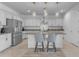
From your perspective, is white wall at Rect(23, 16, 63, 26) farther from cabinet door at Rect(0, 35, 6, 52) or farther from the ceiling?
cabinet door at Rect(0, 35, 6, 52)

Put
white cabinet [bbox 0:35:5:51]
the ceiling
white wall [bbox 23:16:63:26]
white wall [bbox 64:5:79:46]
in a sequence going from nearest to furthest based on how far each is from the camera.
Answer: white cabinet [bbox 0:35:5:51] < the ceiling < white wall [bbox 64:5:79:46] < white wall [bbox 23:16:63:26]

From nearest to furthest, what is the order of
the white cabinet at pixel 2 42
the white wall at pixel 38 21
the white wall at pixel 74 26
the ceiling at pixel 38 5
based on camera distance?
the white cabinet at pixel 2 42 < the ceiling at pixel 38 5 < the white wall at pixel 74 26 < the white wall at pixel 38 21

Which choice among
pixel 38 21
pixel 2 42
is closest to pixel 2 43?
pixel 2 42

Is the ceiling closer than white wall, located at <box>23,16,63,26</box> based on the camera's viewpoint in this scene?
Yes

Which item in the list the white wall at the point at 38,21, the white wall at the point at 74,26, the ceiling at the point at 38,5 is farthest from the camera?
the white wall at the point at 38,21

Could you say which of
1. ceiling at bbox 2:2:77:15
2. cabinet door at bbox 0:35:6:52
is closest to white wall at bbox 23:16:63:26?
ceiling at bbox 2:2:77:15

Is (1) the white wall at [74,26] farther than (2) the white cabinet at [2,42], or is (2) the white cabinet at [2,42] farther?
(1) the white wall at [74,26]

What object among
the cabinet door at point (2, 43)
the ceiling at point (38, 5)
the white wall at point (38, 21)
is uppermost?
the ceiling at point (38, 5)

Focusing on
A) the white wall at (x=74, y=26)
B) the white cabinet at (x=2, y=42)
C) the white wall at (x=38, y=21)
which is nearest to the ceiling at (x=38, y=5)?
the white wall at (x=74, y=26)

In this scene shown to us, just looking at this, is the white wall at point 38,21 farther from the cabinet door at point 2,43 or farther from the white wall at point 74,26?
the cabinet door at point 2,43

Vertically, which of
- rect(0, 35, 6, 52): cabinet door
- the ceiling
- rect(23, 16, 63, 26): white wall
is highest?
the ceiling

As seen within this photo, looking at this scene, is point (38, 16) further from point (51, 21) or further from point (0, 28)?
point (0, 28)

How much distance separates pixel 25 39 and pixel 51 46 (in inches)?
172

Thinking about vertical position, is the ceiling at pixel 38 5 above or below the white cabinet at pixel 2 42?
above
